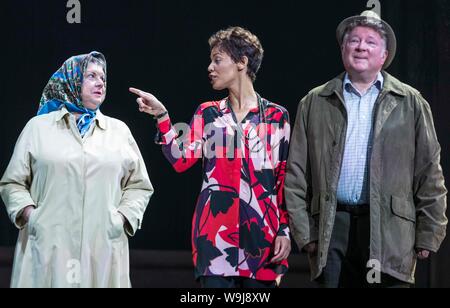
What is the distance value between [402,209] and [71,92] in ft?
5.25

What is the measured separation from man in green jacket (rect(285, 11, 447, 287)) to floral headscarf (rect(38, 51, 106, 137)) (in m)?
0.97

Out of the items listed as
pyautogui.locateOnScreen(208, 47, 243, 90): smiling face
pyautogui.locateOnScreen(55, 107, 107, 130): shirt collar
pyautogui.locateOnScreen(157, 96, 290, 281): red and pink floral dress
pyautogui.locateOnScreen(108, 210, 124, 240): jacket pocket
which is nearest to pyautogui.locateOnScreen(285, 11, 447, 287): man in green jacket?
pyautogui.locateOnScreen(157, 96, 290, 281): red and pink floral dress

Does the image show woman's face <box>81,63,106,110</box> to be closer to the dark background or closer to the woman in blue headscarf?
the woman in blue headscarf

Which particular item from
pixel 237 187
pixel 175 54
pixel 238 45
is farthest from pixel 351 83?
pixel 175 54

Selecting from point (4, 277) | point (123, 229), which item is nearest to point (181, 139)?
point (123, 229)

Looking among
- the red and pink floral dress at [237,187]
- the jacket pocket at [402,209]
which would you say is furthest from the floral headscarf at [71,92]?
the jacket pocket at [402,209]

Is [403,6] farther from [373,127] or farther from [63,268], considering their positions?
[63,268]

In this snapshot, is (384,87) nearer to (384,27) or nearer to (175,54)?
(384,27)

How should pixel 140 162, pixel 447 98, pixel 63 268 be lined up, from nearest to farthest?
pixel 63 268 → pixel 140 162 → pixel 447 98

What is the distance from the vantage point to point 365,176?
4.44m

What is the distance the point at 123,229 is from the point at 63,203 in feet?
1.01

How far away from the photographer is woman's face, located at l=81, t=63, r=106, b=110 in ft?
15.3

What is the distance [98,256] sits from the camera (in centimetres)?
448
